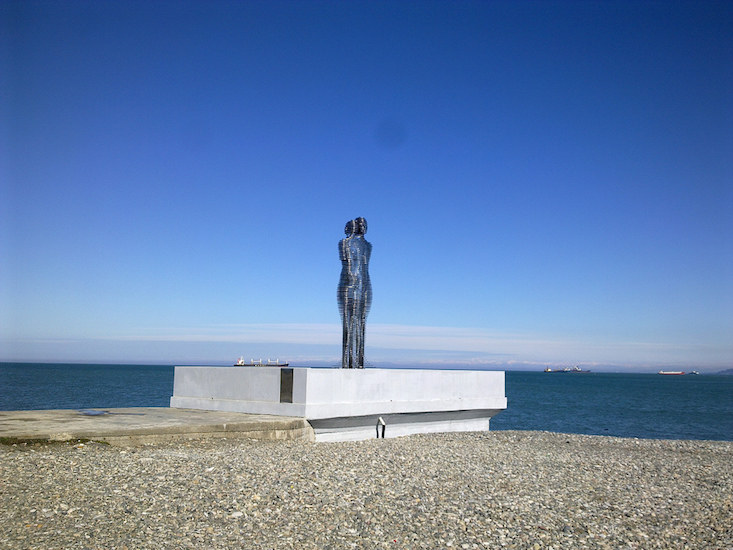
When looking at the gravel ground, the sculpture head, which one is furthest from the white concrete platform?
the sculpture head

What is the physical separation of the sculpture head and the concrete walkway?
5053 millimetres

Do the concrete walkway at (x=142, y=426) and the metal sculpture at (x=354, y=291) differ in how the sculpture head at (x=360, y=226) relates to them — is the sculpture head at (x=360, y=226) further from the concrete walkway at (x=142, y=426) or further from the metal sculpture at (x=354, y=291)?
the concrete walkway at (x=142, y=426)

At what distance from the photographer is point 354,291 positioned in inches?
591

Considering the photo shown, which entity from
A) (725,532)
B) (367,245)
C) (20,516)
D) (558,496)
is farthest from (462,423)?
(20,516)

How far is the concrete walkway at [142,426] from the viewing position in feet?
29.8

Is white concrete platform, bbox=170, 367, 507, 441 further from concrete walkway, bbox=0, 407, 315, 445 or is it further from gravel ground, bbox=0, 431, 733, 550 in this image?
gravel ground, bbox=0, 431, 733, 550

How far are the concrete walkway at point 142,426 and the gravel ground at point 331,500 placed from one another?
283 millimetres

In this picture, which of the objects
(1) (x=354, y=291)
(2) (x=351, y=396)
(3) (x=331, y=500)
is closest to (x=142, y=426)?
(3) (x=331, y=500)

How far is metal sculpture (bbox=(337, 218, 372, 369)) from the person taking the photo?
15.0m

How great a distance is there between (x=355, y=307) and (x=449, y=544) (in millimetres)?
9348

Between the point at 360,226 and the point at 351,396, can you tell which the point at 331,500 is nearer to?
the point at 351,396

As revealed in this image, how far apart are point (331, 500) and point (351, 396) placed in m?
6.18

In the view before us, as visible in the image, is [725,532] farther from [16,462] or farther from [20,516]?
[16,462]

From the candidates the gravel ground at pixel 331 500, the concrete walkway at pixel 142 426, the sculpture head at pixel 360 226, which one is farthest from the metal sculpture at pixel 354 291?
the gravel ground at pixel 331 500
